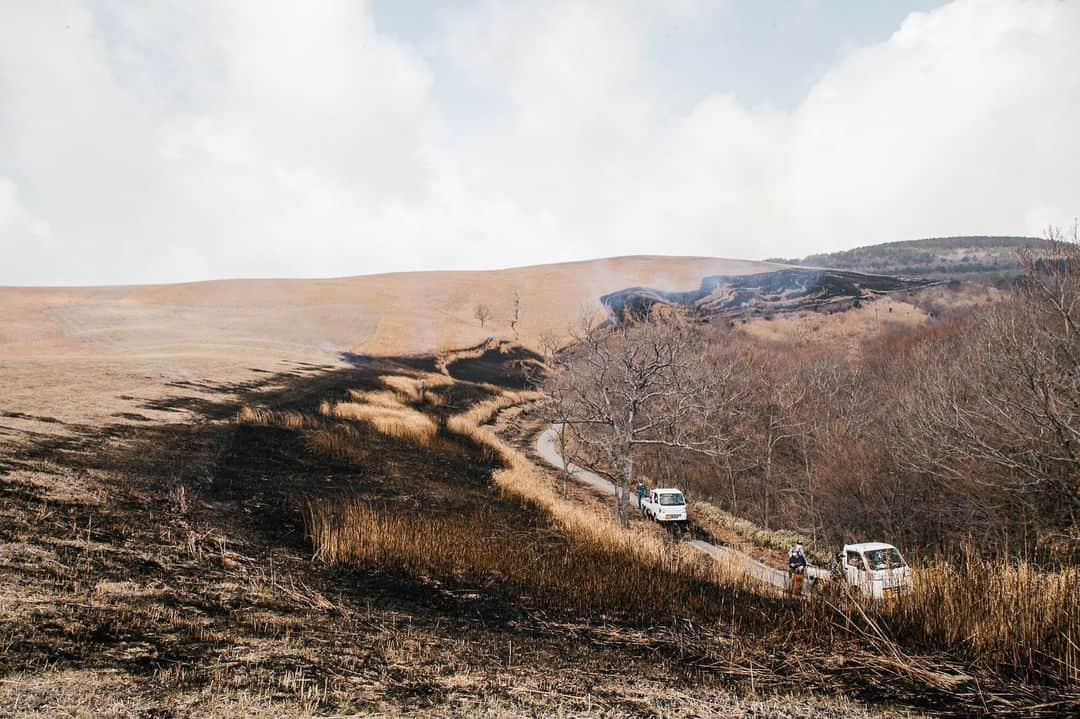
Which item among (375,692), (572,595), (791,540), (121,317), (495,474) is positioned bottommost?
(791,540)

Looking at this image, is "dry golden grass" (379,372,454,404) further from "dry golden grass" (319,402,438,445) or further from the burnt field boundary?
the burnt field boundary

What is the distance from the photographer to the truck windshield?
49.3 ft

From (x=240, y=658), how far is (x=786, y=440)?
122 feet

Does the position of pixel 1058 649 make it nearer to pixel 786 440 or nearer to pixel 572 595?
pixel 572 595

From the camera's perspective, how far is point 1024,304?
19.7 meters

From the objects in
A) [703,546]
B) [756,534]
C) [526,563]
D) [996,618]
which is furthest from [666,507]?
[996,618]

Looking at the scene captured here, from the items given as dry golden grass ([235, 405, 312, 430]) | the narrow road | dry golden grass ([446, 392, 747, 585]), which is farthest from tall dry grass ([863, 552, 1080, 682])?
dry golden grass ([235, 405, 312, 430])

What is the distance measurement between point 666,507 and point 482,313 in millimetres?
81315

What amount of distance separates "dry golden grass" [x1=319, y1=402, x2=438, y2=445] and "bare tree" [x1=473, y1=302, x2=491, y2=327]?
6614cm

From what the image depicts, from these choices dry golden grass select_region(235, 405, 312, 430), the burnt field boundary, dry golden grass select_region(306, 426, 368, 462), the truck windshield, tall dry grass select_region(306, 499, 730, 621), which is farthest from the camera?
dry golden grass select_region(235, 405, 312, 430)

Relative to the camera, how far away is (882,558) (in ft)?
50.1

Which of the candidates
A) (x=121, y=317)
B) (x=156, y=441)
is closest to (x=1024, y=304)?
(x=156, y=441)

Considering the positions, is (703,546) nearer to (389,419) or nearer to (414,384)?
(389,419)

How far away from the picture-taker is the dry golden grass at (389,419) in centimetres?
2939
